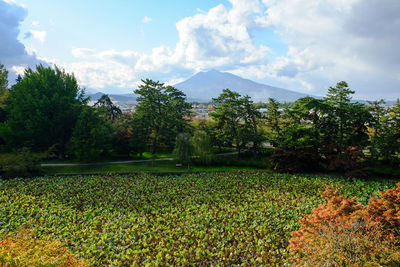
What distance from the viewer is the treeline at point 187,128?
73.8ft

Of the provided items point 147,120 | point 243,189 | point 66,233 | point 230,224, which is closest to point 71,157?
point 147,120

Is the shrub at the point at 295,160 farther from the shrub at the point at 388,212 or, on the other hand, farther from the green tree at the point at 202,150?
the shrub at the point at 388,212

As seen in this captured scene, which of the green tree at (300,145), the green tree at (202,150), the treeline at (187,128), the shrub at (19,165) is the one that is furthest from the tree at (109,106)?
the green tree at (300,145)

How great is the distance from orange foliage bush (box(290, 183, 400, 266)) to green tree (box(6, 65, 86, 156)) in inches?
964

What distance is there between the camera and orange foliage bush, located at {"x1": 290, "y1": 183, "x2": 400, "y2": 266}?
256 inches

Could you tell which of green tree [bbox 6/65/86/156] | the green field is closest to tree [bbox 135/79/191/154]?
green tree [bbox 6/65/86/156]

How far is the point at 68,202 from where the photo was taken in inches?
560

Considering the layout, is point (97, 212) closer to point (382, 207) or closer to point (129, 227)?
point (129, 227)

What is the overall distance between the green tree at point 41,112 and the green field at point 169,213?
26.8 ft

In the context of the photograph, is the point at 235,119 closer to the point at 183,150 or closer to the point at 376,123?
the point at 183,150

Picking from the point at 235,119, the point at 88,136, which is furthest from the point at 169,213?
the point at 235,119

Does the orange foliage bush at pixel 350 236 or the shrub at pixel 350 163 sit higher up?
the shrub at pixel 350 163

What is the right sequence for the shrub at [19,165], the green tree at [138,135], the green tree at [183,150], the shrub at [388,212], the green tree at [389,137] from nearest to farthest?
the shrub at [388,212]
the shrub at [19,165]
the green tree at [389,137]
the green tree at [183,150]
the green tree at [138,135]

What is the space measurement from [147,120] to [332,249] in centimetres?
2456
